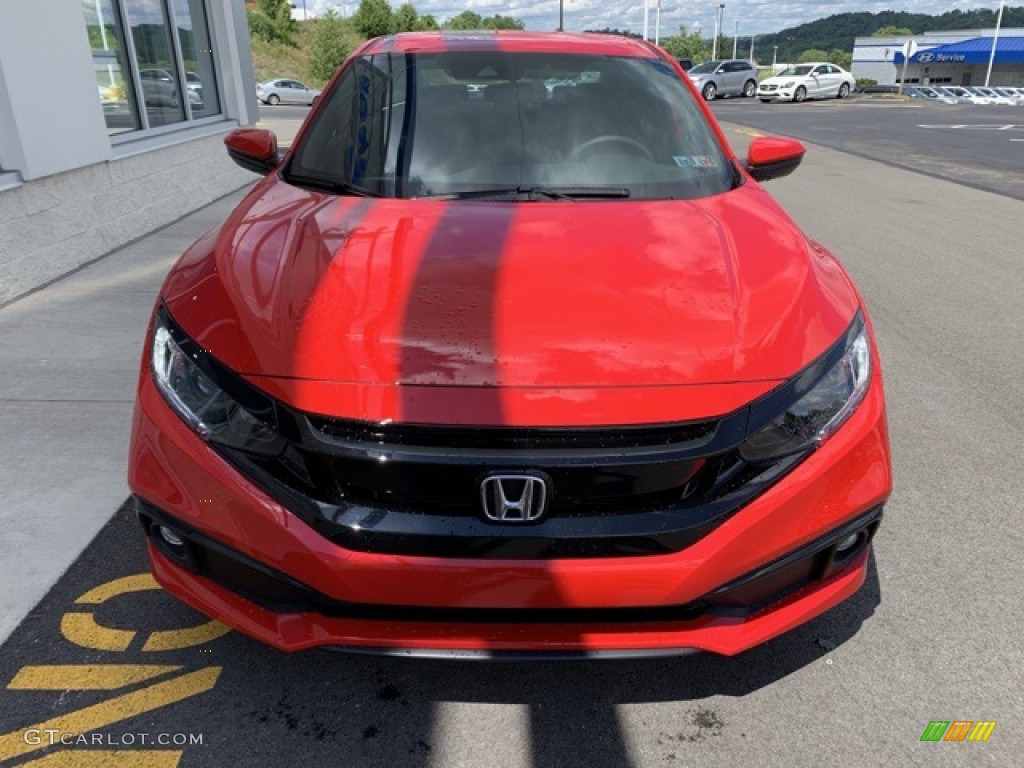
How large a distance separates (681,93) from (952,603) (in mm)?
2158

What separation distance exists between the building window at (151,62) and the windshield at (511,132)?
447 centimetres

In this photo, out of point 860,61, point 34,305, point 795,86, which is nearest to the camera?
point 34,305

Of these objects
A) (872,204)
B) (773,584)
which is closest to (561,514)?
(773,584)

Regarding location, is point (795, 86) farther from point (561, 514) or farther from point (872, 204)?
point (561, 514)

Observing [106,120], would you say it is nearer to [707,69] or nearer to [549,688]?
[549,688]

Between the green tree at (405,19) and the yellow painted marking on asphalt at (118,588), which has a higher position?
the green tree at (405,19)

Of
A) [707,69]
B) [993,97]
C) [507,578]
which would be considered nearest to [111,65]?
[507,578]

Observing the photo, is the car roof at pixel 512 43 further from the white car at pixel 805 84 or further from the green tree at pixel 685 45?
the green tree at pixel 685 45

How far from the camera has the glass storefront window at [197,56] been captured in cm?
916

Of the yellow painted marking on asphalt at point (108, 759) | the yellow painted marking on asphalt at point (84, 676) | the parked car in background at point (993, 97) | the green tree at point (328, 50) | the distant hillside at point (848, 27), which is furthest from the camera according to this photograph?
the distant hillside at point (848, 27)

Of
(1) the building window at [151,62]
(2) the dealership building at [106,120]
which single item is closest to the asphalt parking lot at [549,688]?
(2) the dealership building at [106,120]

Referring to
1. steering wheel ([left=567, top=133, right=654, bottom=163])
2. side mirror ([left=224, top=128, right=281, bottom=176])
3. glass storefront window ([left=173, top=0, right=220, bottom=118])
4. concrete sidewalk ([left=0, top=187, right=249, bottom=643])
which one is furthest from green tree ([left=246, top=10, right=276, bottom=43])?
steering wheel ([left=567, top=133, right=654, bottom=163])

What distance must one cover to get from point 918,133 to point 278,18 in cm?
5012

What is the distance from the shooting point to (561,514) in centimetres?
171
